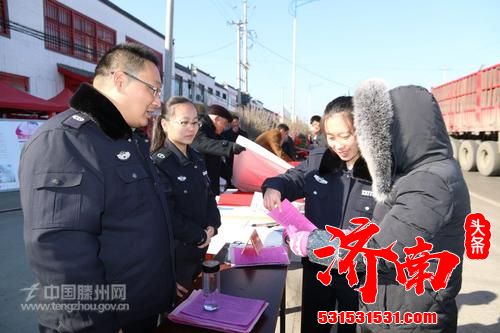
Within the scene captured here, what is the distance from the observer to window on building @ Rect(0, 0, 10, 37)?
8.81m

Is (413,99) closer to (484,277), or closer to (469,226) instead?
(469,226)

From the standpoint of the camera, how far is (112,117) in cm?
125

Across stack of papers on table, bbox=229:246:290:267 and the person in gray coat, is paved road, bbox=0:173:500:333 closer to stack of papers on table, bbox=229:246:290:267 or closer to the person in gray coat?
stack of papers on table, bbox=229:246:290:267

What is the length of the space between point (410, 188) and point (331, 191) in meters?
0.74

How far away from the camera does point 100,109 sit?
1.24m

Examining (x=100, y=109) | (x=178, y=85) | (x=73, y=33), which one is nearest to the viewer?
(x=100, y=109)

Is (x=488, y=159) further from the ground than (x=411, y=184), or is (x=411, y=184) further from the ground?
(x=411, y=184)

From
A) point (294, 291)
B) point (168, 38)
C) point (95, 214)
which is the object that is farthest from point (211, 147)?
point (168, 38)

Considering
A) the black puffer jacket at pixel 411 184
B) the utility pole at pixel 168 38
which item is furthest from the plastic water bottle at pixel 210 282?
the utility pole at pixel 168 38

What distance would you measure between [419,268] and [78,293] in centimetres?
110

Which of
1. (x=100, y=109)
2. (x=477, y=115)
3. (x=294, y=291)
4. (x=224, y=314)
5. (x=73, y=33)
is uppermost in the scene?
(x=73, y=33)

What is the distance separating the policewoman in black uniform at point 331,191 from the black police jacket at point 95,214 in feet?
2.41

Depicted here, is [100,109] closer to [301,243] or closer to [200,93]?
[301,243]

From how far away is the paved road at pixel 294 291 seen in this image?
8.41 feet
